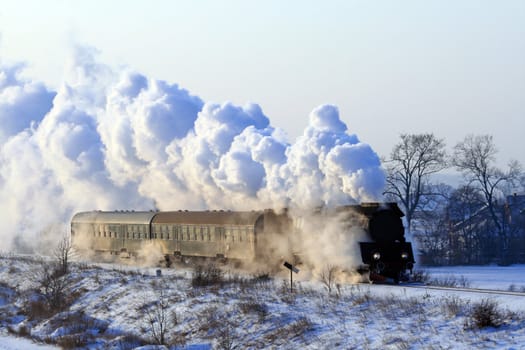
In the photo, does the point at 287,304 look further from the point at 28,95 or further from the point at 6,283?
the point at 28,95

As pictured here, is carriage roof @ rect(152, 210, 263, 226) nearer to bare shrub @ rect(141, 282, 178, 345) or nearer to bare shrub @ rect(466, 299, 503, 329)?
bare shrub @ rect(141, 282, 178, 345)

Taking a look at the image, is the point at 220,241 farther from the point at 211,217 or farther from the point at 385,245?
the point at 385,245

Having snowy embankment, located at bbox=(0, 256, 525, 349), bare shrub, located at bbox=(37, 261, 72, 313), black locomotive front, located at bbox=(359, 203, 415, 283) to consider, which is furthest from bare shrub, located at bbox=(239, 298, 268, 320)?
bare shrub, located at bbox=(37, 261, 72, 313)

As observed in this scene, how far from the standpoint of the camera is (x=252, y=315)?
74.9 feet

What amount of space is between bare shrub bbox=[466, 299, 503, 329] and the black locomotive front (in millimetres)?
8055

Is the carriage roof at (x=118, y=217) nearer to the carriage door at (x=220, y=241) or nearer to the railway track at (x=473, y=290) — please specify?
the carriage door at (x=220, y=241)

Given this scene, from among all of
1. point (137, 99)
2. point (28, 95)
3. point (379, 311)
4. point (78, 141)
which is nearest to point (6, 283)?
point (137, 99)

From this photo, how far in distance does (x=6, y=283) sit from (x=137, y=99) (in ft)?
53.0

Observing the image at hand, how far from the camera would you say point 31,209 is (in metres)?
67.9

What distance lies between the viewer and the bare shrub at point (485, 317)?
17.3 meters

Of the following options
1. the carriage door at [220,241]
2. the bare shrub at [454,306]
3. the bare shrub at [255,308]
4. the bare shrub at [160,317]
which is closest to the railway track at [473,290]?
the bare shrub at [454,306]

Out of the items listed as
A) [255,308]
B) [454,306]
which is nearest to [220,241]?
[255,308]

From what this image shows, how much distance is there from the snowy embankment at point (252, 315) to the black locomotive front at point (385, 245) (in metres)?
1.15

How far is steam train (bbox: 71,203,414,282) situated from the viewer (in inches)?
1030
